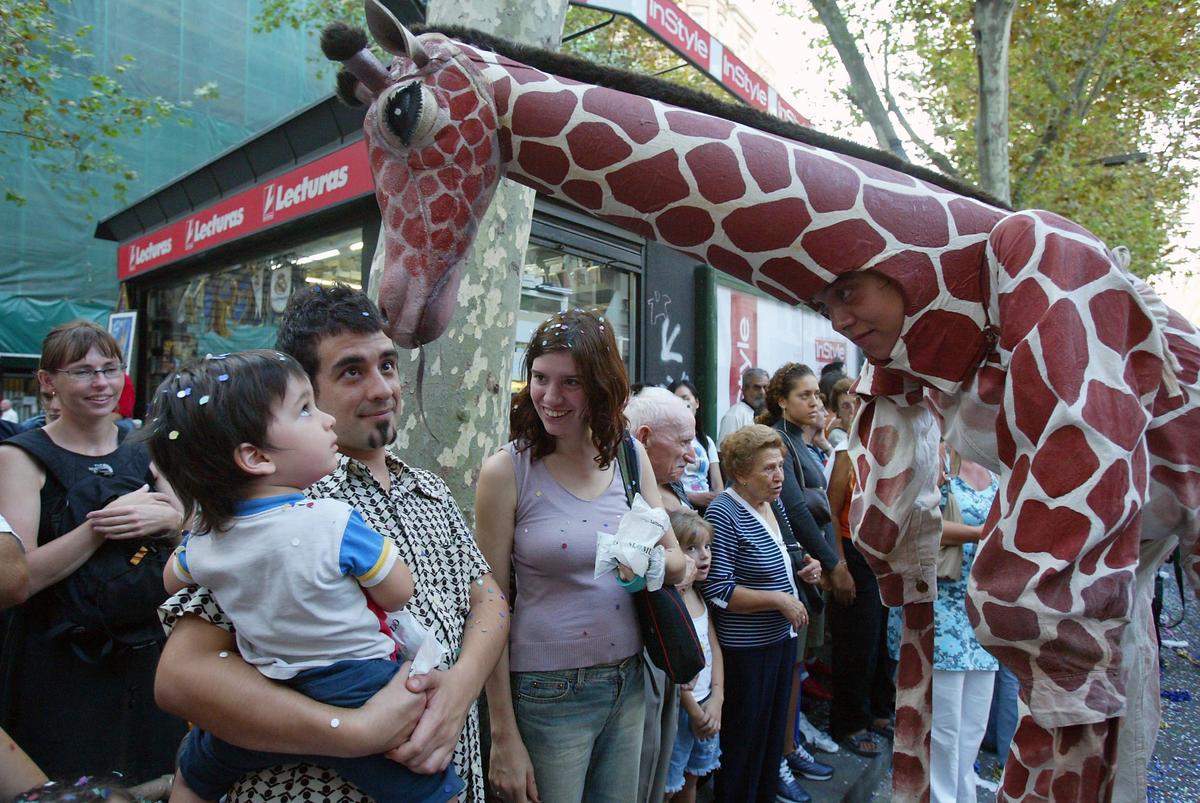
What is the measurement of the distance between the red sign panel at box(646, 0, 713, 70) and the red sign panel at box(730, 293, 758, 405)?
3.61 m

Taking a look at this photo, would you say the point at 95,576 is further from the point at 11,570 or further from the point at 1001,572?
the point at 1001,572

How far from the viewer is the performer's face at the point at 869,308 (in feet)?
5.46

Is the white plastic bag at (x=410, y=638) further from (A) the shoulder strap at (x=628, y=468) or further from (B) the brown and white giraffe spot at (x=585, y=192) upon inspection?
(B) the brown and white giraffe spot at (x=585, y=192)

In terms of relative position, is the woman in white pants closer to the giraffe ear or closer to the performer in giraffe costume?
the performer in giraffe costume

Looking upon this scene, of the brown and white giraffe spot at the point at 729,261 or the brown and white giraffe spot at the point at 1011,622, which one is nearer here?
the brown and white giraffe spot at the point at 1011,622

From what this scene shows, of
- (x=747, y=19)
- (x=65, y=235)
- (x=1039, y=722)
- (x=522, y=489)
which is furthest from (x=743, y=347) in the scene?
(x=747, y=19)

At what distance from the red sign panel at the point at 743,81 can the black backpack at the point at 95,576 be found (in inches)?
233

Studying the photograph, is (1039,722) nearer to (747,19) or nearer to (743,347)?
(743,347)

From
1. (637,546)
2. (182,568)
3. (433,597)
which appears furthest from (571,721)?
(182,568)

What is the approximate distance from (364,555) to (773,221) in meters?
1.14

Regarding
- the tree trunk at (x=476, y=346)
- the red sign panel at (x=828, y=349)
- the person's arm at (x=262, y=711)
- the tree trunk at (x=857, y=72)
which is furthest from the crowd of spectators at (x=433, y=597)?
the red sign panel at (x=828, y=349)

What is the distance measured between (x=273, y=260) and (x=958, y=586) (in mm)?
7173

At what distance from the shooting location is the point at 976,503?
3.87 m

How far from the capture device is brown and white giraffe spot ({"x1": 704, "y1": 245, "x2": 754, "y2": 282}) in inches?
68.7
